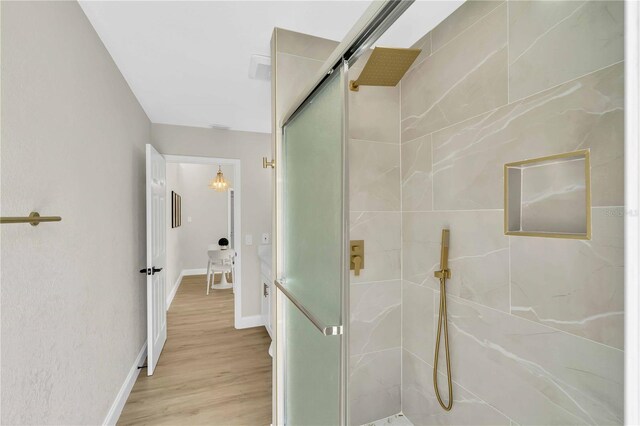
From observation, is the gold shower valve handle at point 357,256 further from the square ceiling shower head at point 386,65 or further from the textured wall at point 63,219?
the textured wall at point 63,219

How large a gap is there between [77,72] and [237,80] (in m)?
1.09

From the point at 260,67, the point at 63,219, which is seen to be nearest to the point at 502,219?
the point at 260,67

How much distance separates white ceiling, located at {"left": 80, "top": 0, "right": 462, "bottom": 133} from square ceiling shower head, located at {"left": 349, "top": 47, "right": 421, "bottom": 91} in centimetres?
30

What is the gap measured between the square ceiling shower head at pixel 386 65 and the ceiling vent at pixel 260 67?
67 centimetres

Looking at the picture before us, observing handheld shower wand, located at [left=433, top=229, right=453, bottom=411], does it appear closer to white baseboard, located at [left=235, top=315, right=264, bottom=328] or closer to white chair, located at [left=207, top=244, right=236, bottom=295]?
white baseboard, located at [left=235, top=315, right=264, bottom=328]

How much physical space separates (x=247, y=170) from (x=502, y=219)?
2.98 meters

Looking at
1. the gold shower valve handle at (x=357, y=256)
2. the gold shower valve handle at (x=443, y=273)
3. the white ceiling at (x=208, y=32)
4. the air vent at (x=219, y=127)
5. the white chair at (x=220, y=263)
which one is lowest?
the white chair at (x=220, y=263)

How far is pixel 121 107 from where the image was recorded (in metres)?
2.28

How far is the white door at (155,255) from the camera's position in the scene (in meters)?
2.57

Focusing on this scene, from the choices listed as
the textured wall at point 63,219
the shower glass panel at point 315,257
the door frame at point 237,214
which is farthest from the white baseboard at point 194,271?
the shower glass panel at point 315,257

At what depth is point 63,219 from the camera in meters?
1.39

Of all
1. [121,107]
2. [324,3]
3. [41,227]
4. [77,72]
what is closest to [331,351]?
[41,227]

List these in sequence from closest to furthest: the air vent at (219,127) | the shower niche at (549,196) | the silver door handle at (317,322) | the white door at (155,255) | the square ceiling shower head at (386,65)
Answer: the silver door handle at (317,322) < the shower niche at (549,196) < the square ceiling shower head at (386,65) < the white door at (155,255) < the air vent at (219,127)

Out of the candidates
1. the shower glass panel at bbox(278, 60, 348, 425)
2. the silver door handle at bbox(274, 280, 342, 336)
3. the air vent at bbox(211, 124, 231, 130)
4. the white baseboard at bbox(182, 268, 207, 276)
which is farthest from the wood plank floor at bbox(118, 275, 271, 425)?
the white baseboard at bbox(182, 268, 207, 276)
